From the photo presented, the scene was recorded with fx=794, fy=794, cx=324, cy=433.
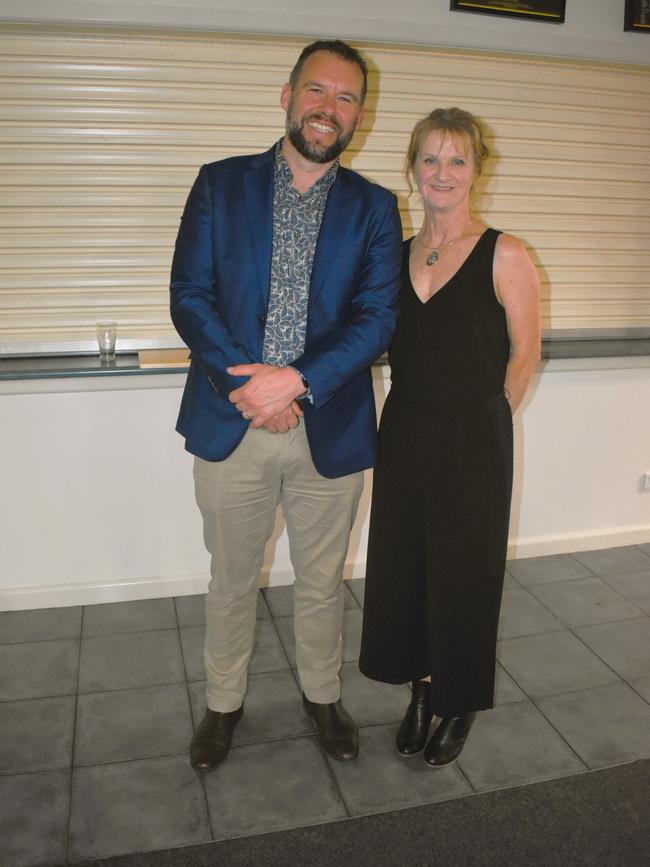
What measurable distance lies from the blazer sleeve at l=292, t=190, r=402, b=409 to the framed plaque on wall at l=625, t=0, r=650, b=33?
5.92ft

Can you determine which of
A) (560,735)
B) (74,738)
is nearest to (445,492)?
(560,735)

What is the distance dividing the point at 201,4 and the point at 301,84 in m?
1.06

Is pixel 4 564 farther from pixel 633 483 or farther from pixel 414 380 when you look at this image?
pixel 633 483

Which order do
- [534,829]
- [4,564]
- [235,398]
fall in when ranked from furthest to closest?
[4,564]
[534,829]
[235,398]

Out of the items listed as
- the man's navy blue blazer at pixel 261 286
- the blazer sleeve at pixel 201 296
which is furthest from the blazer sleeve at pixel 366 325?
the blazer sleeve at pixel 201 296

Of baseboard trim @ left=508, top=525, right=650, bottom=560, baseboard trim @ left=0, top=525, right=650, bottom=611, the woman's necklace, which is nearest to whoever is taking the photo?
the woman's necklace

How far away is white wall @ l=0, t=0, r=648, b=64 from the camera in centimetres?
263

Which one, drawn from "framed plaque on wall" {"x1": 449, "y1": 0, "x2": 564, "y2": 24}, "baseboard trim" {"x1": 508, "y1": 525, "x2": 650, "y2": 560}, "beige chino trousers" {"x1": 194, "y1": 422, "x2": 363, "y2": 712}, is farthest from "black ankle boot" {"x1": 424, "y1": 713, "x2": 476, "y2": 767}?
"framed plaque on wall" {"x1": 449, "y1": 0, "x2": 564, "y2": 24}

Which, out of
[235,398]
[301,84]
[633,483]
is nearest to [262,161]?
[301,84]

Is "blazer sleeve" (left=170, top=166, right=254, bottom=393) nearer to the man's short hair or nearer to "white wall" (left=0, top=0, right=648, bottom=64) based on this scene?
the man's short hair

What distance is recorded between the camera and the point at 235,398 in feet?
6.19

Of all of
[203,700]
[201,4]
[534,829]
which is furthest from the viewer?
[201,4]

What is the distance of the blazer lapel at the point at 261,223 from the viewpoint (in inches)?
75.7

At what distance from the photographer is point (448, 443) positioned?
2.01m
